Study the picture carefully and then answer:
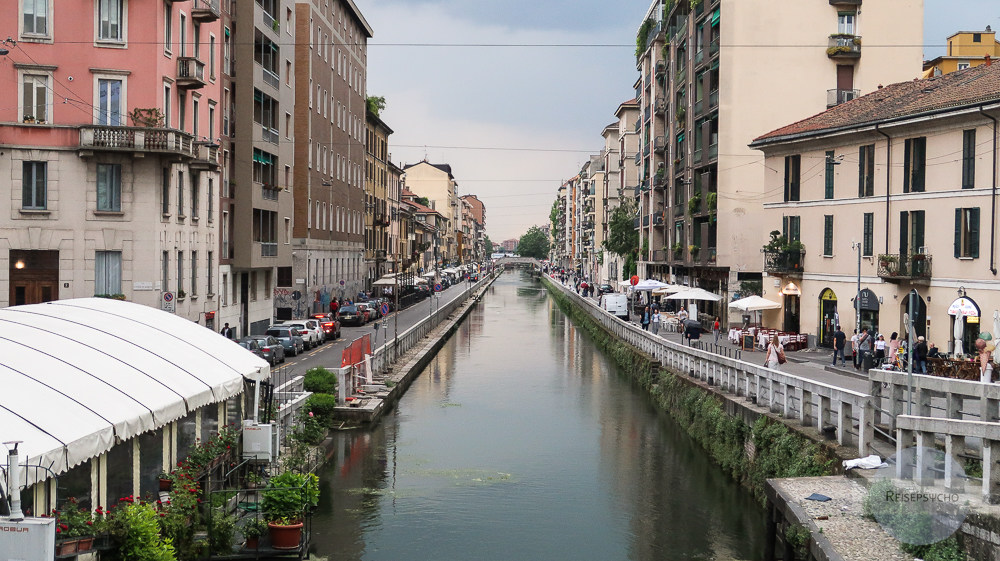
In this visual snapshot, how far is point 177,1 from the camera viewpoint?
36.9 m

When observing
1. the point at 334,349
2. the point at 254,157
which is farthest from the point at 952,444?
the point at 254,157

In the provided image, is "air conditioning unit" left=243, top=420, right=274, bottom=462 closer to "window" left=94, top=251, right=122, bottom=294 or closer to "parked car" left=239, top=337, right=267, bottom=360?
"parked car" left=239, top=337, right=267, bottom=360

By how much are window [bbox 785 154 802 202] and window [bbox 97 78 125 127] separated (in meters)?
29.1

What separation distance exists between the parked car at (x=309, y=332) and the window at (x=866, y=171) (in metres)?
26.7

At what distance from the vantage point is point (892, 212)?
3600 cm

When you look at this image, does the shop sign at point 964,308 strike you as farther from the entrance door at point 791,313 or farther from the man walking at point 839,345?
the entrance door at point 791,313

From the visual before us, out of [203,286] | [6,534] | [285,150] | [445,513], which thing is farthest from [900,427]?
[285,150]

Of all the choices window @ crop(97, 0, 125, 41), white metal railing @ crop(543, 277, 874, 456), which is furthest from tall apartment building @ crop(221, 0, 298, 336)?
white metal railing @ crop(543, 277, 874, 456)

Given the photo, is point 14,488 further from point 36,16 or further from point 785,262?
point 785,262

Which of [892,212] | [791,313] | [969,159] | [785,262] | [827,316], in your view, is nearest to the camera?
[969,159]

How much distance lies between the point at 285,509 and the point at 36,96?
81.1 feet

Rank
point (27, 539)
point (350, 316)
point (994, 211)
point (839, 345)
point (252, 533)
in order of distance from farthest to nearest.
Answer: point (350, 316), point (839, 345), point (994, 211), point (252, 533), point (27, 539)

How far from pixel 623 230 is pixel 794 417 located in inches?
2909

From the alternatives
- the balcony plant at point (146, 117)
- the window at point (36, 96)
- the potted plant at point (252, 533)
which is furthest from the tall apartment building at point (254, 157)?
the potted plant at point (252, 533)
